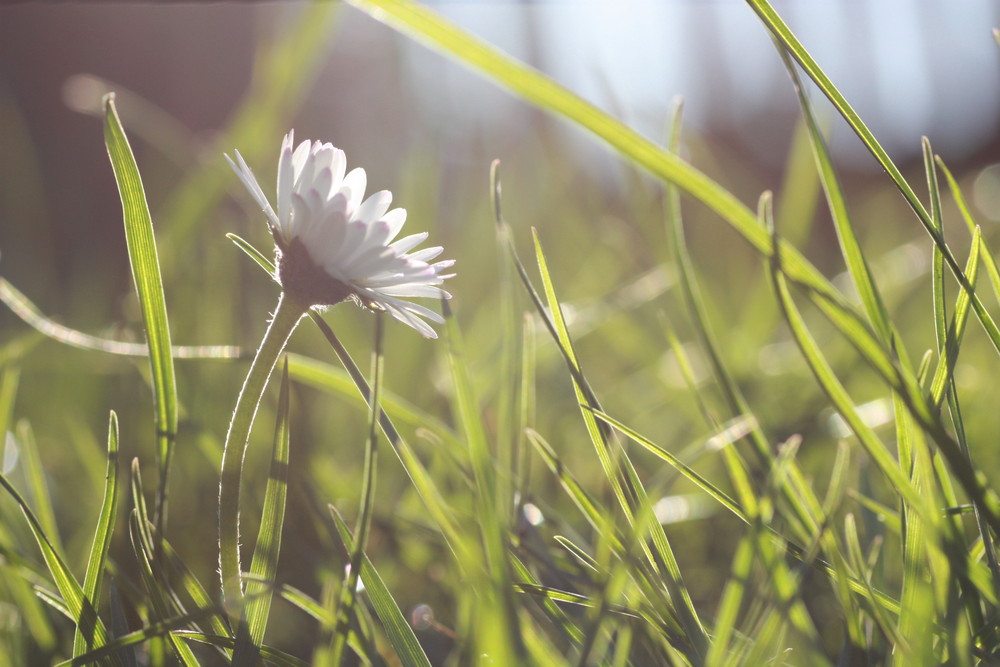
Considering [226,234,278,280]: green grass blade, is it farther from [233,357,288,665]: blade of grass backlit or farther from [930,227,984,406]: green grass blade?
[930,227,984,406]: green grass blade

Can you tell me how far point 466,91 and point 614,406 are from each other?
94 cm

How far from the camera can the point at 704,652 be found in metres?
0.25

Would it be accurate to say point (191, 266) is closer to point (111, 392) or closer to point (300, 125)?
point (111, 392)

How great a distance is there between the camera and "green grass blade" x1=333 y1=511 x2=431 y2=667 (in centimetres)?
25

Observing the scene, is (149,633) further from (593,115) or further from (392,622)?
(593,115)

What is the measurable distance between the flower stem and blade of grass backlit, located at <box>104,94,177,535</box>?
2 centimetres

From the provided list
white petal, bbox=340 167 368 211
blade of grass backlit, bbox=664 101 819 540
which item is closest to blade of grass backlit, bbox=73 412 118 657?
white petal, bbox=340 167 368 211

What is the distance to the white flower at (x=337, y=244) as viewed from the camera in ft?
0.89

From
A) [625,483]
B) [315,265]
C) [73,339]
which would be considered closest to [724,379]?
[625,483]

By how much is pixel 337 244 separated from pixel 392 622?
0.14 meters

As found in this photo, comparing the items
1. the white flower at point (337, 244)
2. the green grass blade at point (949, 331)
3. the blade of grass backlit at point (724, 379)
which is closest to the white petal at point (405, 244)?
the white flower at point (337, 244)

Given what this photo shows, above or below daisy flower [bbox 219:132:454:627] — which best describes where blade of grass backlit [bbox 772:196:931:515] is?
below

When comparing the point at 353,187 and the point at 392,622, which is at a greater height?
the point at 353,187

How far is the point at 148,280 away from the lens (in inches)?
10.7
